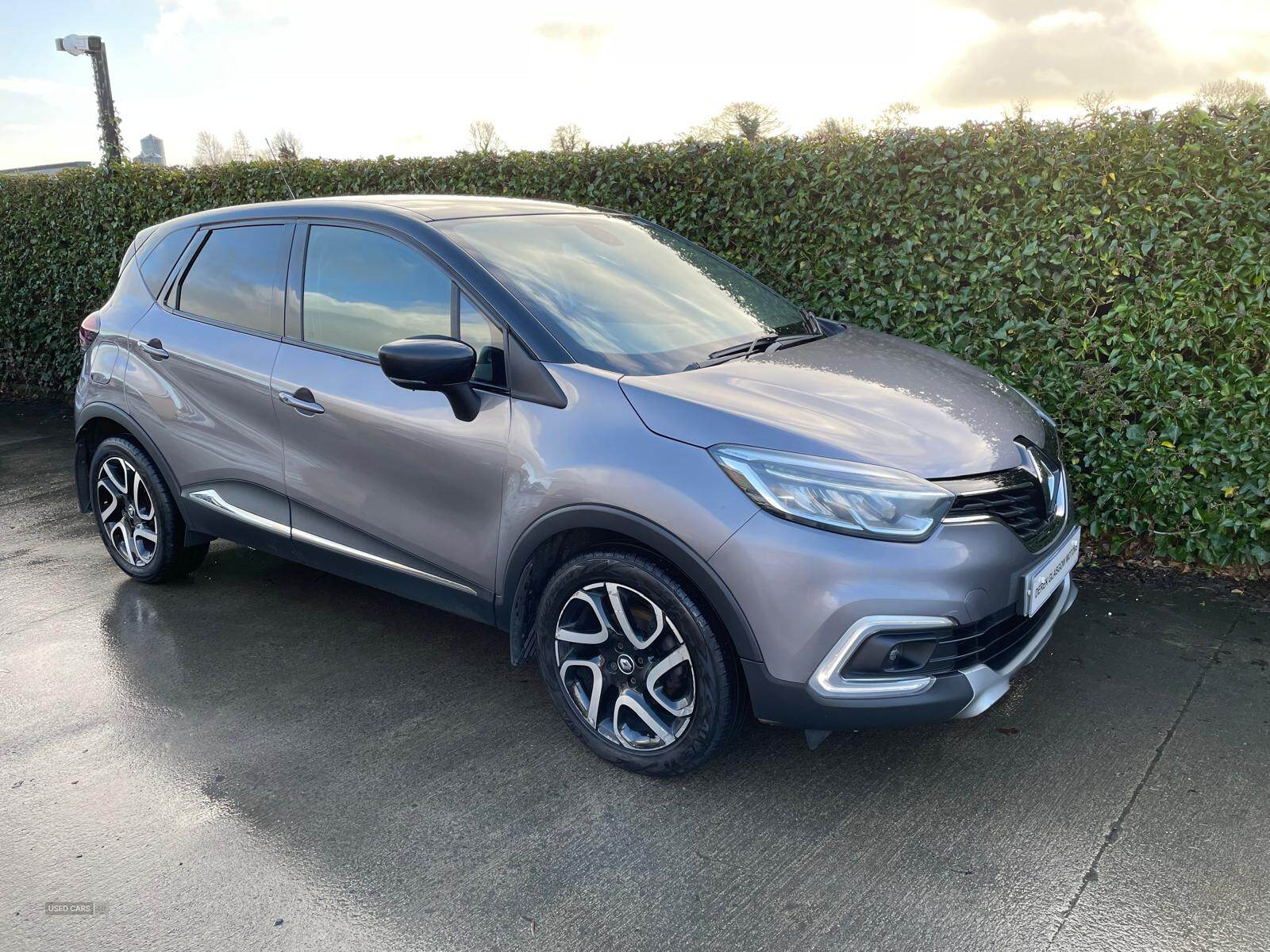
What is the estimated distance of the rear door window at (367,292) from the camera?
11.3 feet

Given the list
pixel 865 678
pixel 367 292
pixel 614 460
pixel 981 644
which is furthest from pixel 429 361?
pixel 981 644

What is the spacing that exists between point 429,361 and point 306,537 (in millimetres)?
1206

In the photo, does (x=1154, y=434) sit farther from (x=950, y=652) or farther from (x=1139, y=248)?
(x=950, y=652)

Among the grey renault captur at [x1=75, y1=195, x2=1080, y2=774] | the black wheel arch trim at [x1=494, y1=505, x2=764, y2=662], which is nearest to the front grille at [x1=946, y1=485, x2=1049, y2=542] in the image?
the grey renault captur at [x1=75, y1=195, x2=1080, y2=774]

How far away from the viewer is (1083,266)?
469cm

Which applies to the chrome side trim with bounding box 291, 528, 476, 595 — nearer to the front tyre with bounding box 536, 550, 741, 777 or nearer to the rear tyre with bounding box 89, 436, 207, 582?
the front tyre with bounding box 536, 550, 741, 777

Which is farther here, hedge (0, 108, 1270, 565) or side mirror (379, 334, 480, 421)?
hedge (0, 108, 1270, 565)

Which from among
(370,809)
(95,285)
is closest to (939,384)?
(370,809)

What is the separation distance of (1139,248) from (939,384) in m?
1.85

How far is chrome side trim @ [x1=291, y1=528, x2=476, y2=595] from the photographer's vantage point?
11.1ft

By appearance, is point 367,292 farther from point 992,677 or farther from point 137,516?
point 992,677

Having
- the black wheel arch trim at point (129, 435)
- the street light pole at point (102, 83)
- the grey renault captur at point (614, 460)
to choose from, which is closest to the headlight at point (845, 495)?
the grey renault captur at point (614, 460)

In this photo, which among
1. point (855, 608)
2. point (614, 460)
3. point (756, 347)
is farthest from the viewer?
point (756, 347)

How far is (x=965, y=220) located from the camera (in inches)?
196
